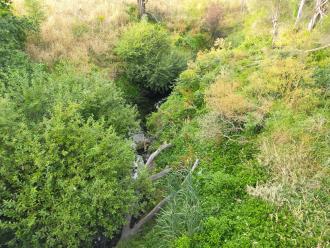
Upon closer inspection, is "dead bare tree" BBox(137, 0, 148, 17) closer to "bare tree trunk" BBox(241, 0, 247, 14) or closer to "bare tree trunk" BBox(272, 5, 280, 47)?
"bare tree trunk" BBox(241, 0, 247, 14)

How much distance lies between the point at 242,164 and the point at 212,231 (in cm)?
244

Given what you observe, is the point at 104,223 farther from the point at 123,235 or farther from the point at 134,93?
the point at 134,93

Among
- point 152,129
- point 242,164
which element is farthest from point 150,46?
point 242,164

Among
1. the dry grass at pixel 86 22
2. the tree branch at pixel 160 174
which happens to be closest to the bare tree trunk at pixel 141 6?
the dry grass at pixel 86 22

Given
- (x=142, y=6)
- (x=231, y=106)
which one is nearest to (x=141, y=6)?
(x=142, y=6)

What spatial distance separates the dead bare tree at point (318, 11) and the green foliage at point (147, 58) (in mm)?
6733

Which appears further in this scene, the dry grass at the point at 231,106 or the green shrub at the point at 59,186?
the dry grass at the point at 231,106

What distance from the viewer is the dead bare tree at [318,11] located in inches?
540

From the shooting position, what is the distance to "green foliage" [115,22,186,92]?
1684 cm

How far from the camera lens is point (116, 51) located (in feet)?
57.7

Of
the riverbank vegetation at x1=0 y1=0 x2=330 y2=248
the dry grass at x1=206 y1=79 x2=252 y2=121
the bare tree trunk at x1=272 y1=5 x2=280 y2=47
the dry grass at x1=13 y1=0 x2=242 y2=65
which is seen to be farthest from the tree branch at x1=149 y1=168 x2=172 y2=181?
the bare tree trunk at x1=272 y1=5 x2=280 y2=47

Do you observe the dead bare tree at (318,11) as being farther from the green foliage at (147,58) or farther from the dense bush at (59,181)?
the dense bush at (59,181)

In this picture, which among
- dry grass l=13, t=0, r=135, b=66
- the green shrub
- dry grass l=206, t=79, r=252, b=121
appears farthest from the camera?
dry grass l=13, t=0, r=135, b=66

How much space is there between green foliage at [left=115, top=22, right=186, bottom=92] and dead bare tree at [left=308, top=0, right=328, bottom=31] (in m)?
6.73
